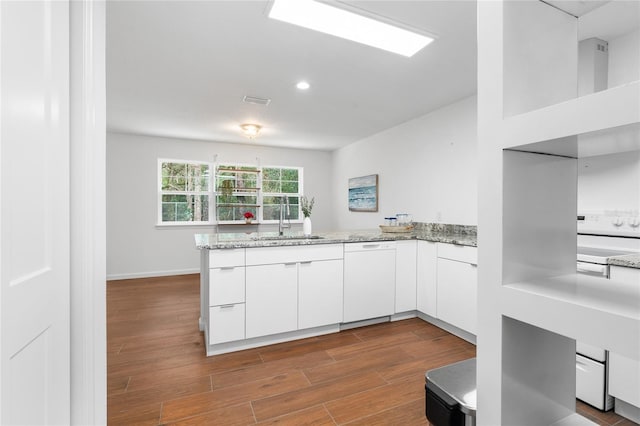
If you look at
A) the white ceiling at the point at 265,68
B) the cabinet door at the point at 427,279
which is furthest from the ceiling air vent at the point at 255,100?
the cabinet door at the point at 427,279

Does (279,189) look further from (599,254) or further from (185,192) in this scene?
(599,254)

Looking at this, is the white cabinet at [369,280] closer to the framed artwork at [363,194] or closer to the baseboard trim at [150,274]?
the framed artwork at [363,194]

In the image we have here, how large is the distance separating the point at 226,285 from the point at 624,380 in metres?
2.61

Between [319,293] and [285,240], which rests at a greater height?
[285,240]

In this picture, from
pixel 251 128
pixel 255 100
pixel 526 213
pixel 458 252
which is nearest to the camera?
pixel 526 213

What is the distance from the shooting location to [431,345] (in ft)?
9.01

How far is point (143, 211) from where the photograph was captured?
5.32 metres

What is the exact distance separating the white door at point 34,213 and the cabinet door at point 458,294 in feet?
9.09

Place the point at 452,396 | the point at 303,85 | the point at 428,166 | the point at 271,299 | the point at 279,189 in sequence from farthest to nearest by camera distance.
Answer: the point at 279,189, the point at 428,166, the point at 303,85, the point at 271,299, the point at 452,396

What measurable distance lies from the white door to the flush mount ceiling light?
4.04 feet

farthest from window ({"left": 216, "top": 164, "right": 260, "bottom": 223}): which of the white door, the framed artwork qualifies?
the white door

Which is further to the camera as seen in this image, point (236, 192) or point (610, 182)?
point (236, 192)

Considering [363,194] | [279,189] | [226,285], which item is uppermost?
[279,189]

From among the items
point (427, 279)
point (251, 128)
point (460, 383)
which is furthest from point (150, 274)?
point (460, 383)
